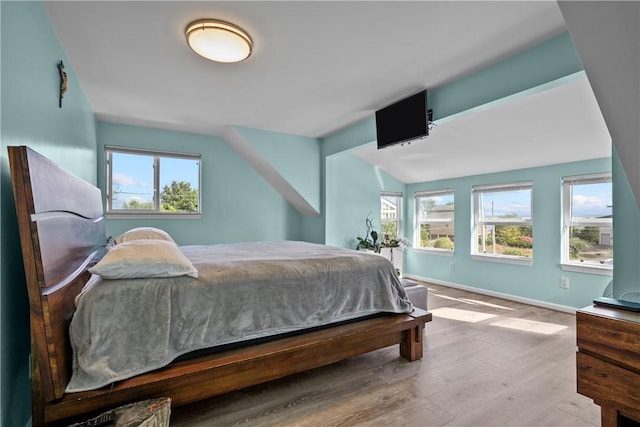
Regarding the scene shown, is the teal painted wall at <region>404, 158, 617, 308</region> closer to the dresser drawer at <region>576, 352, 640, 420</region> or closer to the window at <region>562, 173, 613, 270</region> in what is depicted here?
the window at <region>562, 173, 613, 270</region>

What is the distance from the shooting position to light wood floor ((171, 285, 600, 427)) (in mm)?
1680

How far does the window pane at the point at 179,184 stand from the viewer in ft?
13.8

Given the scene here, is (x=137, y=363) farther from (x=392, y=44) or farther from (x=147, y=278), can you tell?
Answer: (x=392, y=44)

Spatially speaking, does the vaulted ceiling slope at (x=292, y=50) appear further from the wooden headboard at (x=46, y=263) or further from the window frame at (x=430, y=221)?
the window frame at (x=430, y=221)

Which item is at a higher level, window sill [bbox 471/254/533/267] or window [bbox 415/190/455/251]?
window [bbox 415/190/455/251]

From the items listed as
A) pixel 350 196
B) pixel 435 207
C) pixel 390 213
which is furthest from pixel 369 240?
pixel 435 207

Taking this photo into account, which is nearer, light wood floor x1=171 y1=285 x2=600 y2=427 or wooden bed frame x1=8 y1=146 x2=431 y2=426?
wooden bed frame x1=8 y1=146 x2=431 y2=426

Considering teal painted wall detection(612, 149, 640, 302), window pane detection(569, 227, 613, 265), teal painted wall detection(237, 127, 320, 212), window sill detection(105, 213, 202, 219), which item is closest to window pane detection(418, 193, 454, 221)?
window pane detection(569, 227, 613, 265)

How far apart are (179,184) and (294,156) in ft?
5.74

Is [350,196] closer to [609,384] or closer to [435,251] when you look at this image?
[435,251]

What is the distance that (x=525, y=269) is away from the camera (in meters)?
4.11

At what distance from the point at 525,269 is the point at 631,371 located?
3101mm

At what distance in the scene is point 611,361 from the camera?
1.43m

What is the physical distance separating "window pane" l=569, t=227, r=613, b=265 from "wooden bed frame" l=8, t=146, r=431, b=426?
2986mm
